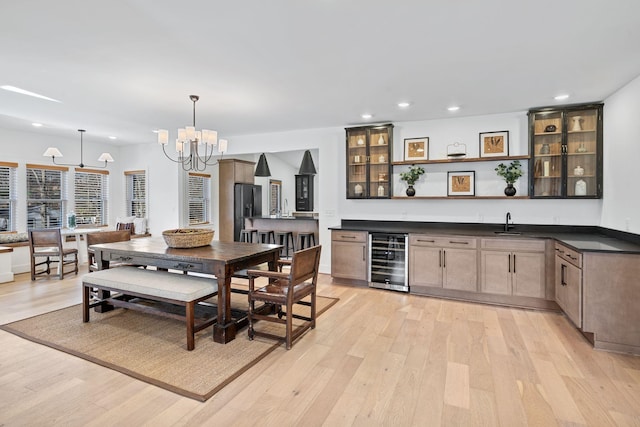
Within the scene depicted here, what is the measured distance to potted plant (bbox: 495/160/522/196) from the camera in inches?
178

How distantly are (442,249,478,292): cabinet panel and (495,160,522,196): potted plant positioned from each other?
3.35 feet

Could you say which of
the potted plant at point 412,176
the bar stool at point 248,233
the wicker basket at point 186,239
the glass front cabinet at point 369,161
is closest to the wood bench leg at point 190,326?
the wicker basket at point 186,239

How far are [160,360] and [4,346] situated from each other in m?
1.47

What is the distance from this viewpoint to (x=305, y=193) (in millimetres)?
11422

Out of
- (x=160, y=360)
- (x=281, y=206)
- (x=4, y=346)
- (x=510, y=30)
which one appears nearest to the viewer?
A: (x=510, y=30)

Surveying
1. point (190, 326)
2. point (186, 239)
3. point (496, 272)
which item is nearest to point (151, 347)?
point (190, 326)

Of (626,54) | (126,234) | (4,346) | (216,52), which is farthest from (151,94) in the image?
(626,54)

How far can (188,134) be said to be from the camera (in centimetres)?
375

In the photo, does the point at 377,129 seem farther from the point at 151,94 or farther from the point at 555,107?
the point at 151,94

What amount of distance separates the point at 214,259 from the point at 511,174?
12.8 feet

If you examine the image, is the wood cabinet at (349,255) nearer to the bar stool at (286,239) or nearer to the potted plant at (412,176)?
the potted plant at (412,176)

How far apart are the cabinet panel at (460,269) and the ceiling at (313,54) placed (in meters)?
1.87

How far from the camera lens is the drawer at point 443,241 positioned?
168 inches

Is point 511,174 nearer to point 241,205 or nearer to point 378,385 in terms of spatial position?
point 378,385
